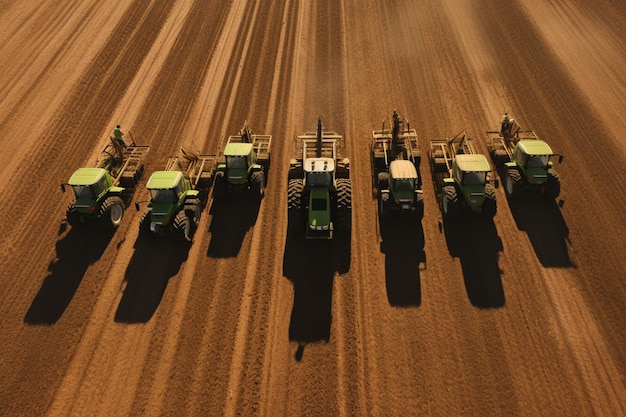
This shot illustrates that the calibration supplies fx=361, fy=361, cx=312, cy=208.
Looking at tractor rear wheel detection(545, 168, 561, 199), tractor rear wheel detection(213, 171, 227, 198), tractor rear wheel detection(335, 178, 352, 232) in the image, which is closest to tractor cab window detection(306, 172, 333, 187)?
tractor rear wheel detection(335, 178, 352, 232)

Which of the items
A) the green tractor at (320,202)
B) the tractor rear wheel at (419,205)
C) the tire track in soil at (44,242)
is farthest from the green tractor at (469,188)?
the tire track in soil at (44,242)

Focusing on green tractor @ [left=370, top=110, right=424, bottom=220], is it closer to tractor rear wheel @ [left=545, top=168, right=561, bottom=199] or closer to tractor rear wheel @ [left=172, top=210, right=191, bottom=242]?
tractor rear wheel @ [left=545, top=168, right=561, bottom=199]

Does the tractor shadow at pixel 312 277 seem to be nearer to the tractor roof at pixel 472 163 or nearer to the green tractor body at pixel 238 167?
the green tractor body at pixel 238 167

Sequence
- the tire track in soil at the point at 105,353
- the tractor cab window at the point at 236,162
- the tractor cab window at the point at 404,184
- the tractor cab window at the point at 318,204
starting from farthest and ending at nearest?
1. the tractor cab window at the point at 236,162
2. the tractor cab window at the point at 404,184
3. the tractor cab window at the point at 318,204
4. the tire track in soil at the point at 105,353

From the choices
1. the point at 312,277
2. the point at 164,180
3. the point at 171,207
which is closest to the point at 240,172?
the point at 164,180

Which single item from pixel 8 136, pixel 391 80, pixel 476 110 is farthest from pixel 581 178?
pixel 8 136

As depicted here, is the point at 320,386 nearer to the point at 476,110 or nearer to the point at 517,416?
the point at 517,416
